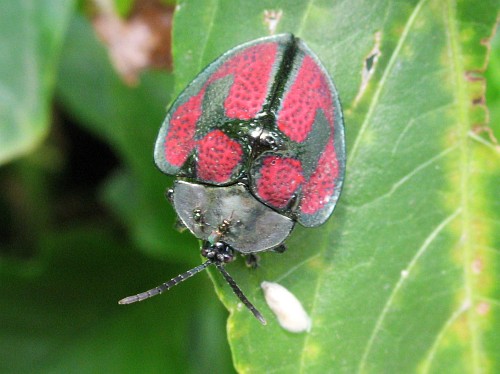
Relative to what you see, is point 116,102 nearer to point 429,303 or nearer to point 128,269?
point 128,269

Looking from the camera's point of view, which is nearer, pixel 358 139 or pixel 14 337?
pixel 358 139

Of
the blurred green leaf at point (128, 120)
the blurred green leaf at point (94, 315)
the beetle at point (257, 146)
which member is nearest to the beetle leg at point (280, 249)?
the beetle at point (257, 146)

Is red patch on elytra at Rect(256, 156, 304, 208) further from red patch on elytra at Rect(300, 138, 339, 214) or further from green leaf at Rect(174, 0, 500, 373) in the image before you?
green leaf at Rect(174, 0, 500, 373)

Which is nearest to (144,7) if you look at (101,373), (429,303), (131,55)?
(131,55)

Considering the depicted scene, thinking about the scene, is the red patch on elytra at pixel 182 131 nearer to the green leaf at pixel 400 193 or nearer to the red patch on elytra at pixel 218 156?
the red patch on elytra at pixel 218 156

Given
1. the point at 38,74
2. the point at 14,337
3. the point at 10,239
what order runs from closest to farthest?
the point at 38,74 → the point at 14,337 → the point at 10,239

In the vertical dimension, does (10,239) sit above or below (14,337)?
above

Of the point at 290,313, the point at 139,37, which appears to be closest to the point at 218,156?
the point at 290,313

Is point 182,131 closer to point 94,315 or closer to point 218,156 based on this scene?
point 218,156
